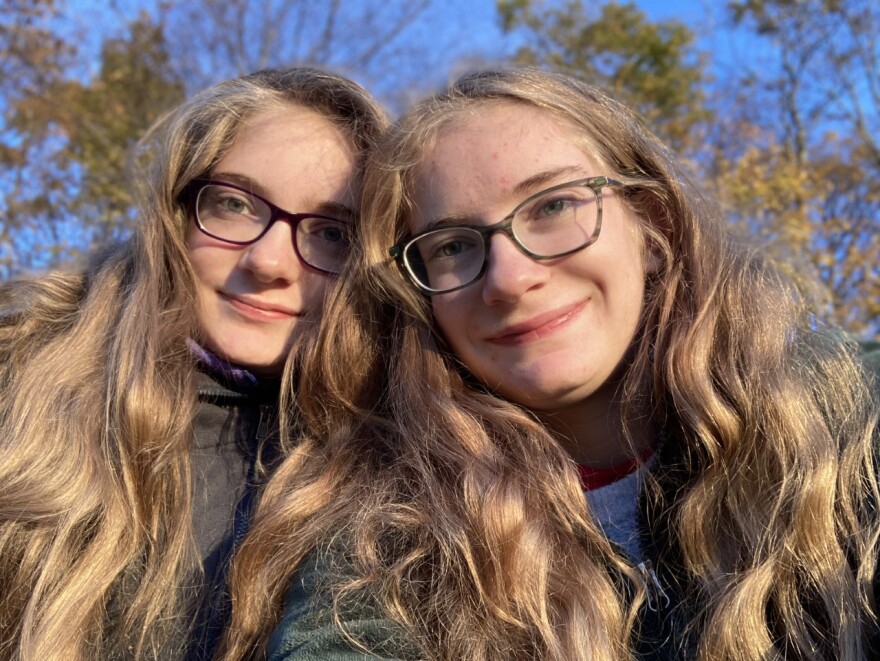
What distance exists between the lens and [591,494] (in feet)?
6.84

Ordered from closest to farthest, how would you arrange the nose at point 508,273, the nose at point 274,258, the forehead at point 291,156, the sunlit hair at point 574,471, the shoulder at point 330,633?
the shoulder at point 330,633 → the sunlit hair at point 574,471 → the nose at point 508,273 → the nose at point 274,258 → the forehead at point 291,156

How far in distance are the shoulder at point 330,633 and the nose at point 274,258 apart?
1.00 metres

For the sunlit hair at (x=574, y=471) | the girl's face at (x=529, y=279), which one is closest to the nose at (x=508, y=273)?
the girl's face at (x=529, y=279)

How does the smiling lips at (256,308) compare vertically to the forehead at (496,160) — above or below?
below

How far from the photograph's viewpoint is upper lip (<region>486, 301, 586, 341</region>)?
1.97 meters

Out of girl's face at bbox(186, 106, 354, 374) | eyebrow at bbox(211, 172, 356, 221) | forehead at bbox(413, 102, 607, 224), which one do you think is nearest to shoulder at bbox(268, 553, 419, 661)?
girl's face at bbox(186, 106, 354, 374)

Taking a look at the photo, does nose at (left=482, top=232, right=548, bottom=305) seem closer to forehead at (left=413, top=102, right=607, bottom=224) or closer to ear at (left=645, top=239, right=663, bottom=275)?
forehead at (left=413, top=102, right=607, bottom=224)

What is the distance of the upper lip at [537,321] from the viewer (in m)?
1.97

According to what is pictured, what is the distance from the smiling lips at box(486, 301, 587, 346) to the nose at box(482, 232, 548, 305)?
8cm

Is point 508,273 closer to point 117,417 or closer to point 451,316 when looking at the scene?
point 451,316

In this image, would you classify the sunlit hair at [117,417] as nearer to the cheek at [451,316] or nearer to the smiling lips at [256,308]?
the smiling lips at [256,308]

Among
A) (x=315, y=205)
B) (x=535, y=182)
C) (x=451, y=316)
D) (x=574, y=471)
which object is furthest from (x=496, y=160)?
(x=574, y=471)

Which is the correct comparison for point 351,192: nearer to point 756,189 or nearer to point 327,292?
point 327,292

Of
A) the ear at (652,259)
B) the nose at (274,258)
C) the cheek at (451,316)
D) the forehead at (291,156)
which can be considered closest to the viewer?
the cheek at (451,316)
